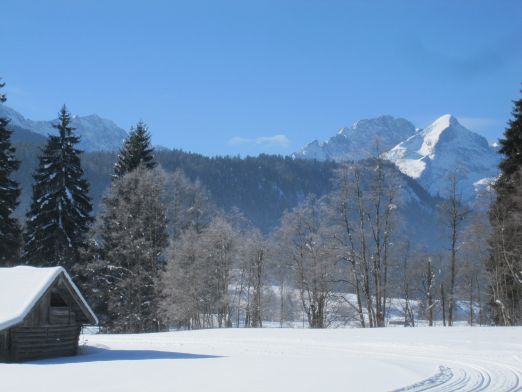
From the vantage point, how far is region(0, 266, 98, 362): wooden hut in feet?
78.6

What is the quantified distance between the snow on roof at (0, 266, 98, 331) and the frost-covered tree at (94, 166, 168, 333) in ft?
54.5

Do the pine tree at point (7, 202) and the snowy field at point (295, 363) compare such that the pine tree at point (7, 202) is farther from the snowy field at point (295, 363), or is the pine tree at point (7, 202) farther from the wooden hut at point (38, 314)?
the wooden hut at point (38, 314)

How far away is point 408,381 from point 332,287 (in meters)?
26.9

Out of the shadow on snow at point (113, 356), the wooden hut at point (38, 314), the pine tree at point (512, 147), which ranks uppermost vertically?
the pine tree at point (512, 147)

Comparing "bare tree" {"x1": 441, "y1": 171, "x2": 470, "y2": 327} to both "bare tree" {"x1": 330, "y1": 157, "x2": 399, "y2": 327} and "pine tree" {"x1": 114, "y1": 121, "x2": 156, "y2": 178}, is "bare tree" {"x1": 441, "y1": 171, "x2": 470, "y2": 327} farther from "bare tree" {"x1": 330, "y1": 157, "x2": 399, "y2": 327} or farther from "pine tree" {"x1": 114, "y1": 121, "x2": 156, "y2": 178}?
"pine tree" {"x1": 114, "y1": 121, "x2": 156, "y2": 178}

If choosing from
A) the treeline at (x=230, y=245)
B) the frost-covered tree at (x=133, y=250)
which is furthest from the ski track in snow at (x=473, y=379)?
the frost-covered tree at (x=133, y=250)

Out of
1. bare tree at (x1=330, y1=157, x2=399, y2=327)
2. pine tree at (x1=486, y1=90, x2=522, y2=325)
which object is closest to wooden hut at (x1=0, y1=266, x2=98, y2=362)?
bare tree at (x1=330, y1=157, x2=399, y2=327)

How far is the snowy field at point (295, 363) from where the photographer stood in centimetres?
1667

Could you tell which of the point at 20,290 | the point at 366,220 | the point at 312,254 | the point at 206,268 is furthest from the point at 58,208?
the point at 366,220

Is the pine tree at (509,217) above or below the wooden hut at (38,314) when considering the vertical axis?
above

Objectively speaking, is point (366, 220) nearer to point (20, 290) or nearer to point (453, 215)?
point (453, 215)

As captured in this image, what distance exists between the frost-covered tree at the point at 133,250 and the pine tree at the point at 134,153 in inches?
154

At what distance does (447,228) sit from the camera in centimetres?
4341

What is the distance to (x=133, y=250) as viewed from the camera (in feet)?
147
